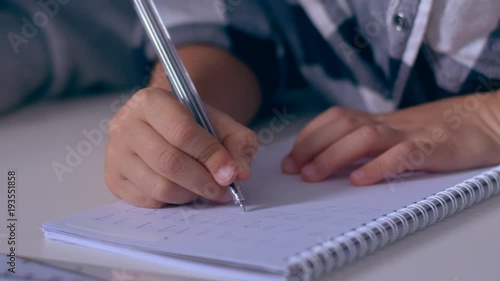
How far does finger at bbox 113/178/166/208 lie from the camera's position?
0.46 metres

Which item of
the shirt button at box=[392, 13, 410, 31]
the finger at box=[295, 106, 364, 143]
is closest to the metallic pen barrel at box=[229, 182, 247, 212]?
the finger at box=[295, 106, 364, 143]

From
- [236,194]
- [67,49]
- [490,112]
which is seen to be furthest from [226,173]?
[67,49]

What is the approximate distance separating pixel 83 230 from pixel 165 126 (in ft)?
0.27

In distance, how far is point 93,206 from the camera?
492mm

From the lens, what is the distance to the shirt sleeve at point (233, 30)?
701 mm

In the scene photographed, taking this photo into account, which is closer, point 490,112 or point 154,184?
point 154,184

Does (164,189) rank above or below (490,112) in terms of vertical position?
above

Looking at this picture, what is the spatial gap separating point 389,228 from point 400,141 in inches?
6.0

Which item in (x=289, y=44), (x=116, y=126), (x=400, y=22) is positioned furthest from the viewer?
(x=289, y=44)

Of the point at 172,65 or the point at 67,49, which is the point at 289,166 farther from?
the point at 67,49

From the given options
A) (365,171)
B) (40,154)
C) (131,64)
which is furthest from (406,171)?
(131,64)

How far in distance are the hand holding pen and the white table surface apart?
0.04m

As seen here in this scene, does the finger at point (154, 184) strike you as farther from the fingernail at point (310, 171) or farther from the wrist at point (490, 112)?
the wrist at point (490, 112)

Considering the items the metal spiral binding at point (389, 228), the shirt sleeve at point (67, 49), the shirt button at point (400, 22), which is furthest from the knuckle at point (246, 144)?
the shirt sleeve at point (67, 49)
